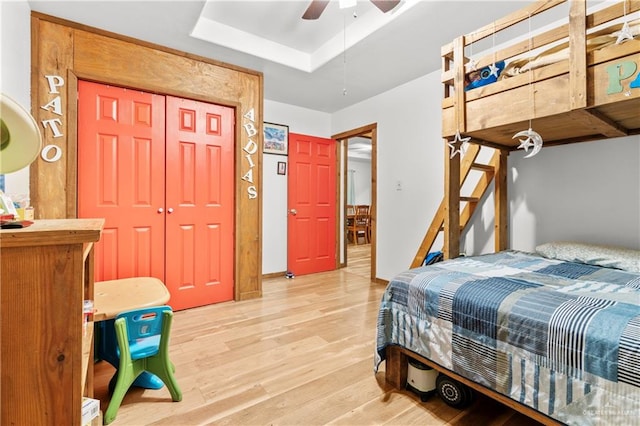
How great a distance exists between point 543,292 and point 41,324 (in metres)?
1.70

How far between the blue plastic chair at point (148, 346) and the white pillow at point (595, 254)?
248 centimetres

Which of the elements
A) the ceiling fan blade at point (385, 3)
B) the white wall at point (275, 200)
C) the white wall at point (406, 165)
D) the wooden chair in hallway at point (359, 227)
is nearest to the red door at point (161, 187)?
the white wall at point (275, 200)

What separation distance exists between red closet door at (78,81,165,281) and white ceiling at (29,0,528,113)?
1.79 ft

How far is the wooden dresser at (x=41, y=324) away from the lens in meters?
0.70

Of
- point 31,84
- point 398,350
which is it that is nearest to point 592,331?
point 398,350

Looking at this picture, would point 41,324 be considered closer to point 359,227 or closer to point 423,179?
point 423,179

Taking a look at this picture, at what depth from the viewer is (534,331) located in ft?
3.59

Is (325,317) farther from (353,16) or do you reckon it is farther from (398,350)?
(353,16)

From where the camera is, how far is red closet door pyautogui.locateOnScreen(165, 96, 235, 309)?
2.76 m

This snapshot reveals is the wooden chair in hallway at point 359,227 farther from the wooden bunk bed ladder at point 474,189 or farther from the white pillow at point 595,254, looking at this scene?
the white pillow at point 595,254

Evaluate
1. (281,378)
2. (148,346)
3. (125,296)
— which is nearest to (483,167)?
(281,378)

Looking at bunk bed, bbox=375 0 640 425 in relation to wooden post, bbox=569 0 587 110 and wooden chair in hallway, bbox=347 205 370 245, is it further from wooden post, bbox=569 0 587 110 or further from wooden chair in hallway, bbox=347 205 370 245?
wooden chair in hallway, bbox=347 205 370 245

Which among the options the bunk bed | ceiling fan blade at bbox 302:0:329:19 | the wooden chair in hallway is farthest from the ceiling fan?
the wooden chair in hallway

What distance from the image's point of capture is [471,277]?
1.51 m
